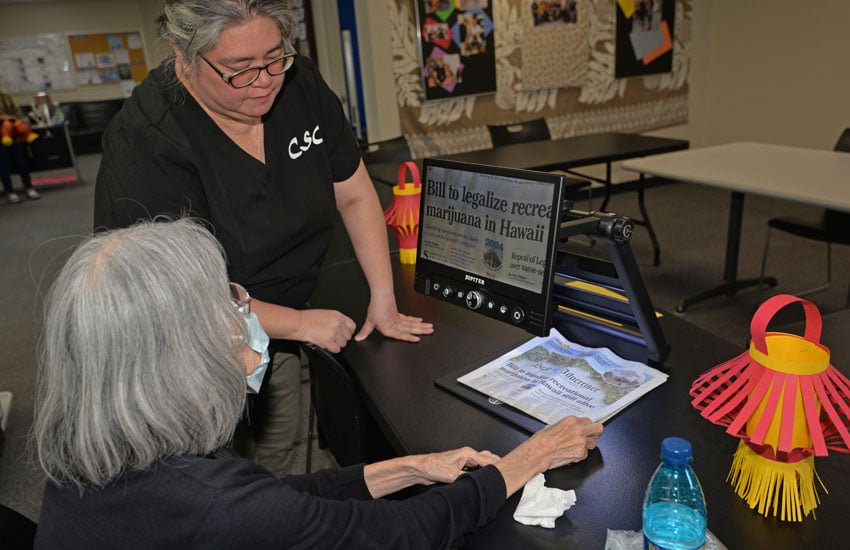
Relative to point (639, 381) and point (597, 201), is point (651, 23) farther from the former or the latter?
point (639, 381)

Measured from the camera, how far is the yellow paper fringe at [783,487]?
2.71ft

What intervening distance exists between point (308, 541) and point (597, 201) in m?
5.03

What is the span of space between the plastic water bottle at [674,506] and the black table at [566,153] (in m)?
2.42

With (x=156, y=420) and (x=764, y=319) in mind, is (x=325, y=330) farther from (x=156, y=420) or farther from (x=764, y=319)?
(x=764, y=319)

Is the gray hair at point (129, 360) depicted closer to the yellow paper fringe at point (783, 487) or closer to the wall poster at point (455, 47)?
the yellow paper fringe at point (783, 487)

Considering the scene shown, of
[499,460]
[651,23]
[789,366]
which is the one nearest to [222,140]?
[499,460]

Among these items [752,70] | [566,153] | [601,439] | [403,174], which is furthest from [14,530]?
[752,70]

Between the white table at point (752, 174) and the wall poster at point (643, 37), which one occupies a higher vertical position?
the wall poster at point (643, 37)

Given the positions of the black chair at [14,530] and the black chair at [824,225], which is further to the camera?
the black chair at [824,225]

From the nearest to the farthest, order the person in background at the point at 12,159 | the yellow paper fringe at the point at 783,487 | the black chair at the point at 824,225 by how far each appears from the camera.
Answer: the yellow paper fringe at the point at 783,487, the black chair at the point at 824,225, the person in background at the point at 12,159

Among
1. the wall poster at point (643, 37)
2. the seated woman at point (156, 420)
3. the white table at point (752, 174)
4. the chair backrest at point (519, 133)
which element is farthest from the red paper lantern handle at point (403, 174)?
the wall poster at point (643, 37)

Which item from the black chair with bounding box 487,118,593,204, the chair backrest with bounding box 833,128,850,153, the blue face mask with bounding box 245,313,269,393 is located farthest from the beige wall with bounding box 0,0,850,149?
the blue face mask with bounding box 245,313,269,393

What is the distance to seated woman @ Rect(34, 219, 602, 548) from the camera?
0.72m

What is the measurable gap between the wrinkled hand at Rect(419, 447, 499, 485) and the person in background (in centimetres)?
731
